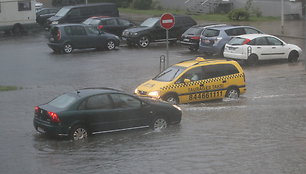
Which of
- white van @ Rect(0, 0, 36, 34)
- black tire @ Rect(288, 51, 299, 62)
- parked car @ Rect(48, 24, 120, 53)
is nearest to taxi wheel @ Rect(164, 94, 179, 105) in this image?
black tire @ Rect(288, 51, 299, 62)

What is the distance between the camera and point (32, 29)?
45.8 meters

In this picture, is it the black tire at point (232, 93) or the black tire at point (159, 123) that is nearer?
the black tire at point (159, 123)

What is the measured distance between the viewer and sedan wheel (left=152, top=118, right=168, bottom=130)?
57.5 ft

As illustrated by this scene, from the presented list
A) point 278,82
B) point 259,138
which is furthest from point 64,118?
point 278,82

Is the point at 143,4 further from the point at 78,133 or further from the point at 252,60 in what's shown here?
the point at 78,133

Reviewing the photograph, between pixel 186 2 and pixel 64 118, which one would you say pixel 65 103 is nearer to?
pixel 64 118

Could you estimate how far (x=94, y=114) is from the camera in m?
16.5

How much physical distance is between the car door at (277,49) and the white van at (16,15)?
68.8 feet

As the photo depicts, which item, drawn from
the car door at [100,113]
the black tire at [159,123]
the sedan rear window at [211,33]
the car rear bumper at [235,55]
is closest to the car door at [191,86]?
the black tire at [159,123]

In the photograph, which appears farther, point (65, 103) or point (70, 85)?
point (70, 85)

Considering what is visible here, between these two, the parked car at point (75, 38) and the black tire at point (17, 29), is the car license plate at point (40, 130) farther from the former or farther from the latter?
the black tire at point (17, 29)

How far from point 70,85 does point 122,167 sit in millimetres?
11954

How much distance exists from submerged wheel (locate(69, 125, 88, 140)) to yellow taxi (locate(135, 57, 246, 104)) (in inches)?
177

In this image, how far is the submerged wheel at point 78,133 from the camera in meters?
16.2
